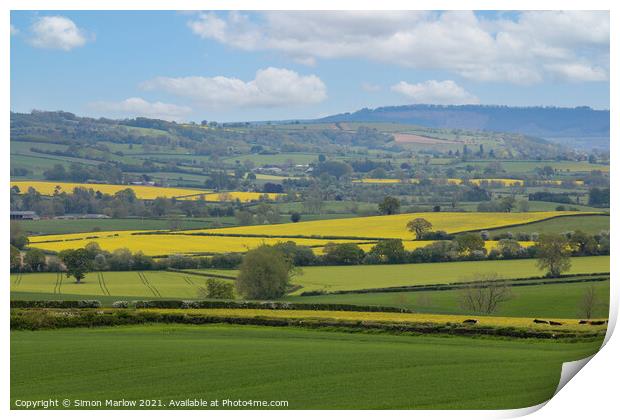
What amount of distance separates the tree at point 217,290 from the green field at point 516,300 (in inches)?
59.1

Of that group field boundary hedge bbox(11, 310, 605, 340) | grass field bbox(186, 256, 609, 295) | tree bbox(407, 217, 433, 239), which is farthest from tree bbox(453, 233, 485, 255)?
field boundary hedge bbox(11, 310, 605, 340)

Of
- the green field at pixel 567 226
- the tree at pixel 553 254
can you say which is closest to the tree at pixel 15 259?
the tree at pixel 553 254

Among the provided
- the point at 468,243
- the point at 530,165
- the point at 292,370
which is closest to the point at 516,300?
the point at 468,243

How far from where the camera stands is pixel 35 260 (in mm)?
21359

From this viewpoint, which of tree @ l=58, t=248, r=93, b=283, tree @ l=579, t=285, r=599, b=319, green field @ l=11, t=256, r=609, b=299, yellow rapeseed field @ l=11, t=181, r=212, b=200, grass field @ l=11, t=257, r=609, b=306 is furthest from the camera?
yellow rapeseed field @ l=11, t=181, r=212, b=200

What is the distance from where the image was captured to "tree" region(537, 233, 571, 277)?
23938 millimetres

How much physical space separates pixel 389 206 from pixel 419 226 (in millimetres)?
1754

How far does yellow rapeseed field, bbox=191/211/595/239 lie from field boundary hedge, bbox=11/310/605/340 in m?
5.60

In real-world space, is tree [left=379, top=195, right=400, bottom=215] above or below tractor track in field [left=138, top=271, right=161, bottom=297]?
above

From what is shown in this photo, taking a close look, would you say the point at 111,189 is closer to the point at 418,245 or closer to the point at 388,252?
the point at 388,252

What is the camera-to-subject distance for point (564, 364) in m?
17.3

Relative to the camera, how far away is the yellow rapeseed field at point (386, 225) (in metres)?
26.0

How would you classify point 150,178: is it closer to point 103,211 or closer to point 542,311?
point 103,211

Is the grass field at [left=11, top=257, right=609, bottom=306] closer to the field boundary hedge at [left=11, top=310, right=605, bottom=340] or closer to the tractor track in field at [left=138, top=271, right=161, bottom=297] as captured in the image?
the tractor track in field at [left=138, top=271, right=161, bottom=297]
